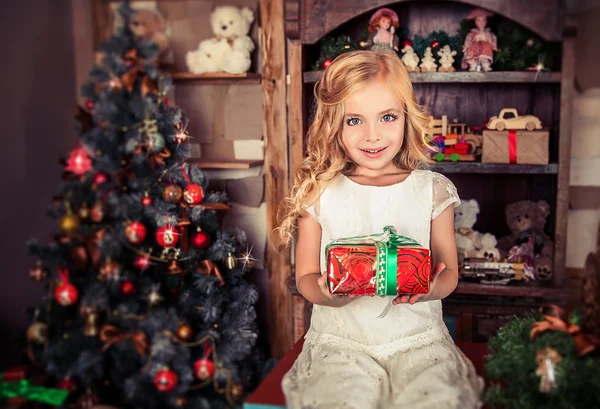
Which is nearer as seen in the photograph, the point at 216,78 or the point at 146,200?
the point at 146,200

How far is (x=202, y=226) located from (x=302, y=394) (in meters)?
0.89

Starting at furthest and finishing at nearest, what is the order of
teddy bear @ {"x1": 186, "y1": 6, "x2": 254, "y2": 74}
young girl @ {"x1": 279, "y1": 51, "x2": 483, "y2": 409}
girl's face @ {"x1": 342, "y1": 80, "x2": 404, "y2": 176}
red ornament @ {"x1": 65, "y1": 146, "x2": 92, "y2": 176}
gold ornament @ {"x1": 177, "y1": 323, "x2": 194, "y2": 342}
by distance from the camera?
teddy bear @ {"x1": 186, "y1": 6, "x2": 254, "y2": 74}, gold ornament @ {"x1": 177, "y1": 323, "x2": 194, "y2": 342}, red ornament @ {"x1": 65, "y1": 146, "x2": 92, "y2": 176}, girl's face @ {"x1": 342, "y1": 80, "x2": 404, "y2": 176}, young girl @ {"x1": 279, "y1": 51, "x2": 483, "y2": 409}

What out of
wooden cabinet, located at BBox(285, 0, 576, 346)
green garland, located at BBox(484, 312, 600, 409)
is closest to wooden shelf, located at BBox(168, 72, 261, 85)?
wooden cabinet, located at BBox(285, 0, 576, 346)

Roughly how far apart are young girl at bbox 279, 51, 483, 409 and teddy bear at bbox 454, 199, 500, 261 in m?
0.60

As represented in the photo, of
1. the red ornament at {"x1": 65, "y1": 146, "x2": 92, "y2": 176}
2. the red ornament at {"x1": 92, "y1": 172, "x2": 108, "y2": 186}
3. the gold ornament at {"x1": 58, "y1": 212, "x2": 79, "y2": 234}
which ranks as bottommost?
the gold ornament at {"x1": 58, "y1": 212, "x2": 79, "y2": 234}

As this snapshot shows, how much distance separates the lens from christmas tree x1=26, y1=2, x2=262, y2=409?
6.15 ft

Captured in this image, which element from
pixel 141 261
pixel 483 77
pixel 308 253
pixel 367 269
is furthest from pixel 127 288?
pixel 483 77

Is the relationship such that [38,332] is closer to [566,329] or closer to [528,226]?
[566,329]

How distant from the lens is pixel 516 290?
2.10m

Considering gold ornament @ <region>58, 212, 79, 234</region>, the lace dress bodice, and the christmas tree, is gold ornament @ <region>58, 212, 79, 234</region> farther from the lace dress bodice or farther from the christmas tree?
the lace dress bodice

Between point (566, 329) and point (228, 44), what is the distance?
1605 millimetres

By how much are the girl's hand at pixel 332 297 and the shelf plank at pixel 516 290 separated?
0.75m

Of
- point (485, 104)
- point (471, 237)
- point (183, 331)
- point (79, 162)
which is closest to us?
point (79, 162)

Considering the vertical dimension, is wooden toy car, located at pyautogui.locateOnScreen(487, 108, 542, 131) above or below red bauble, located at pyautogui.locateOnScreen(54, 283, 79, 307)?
above
